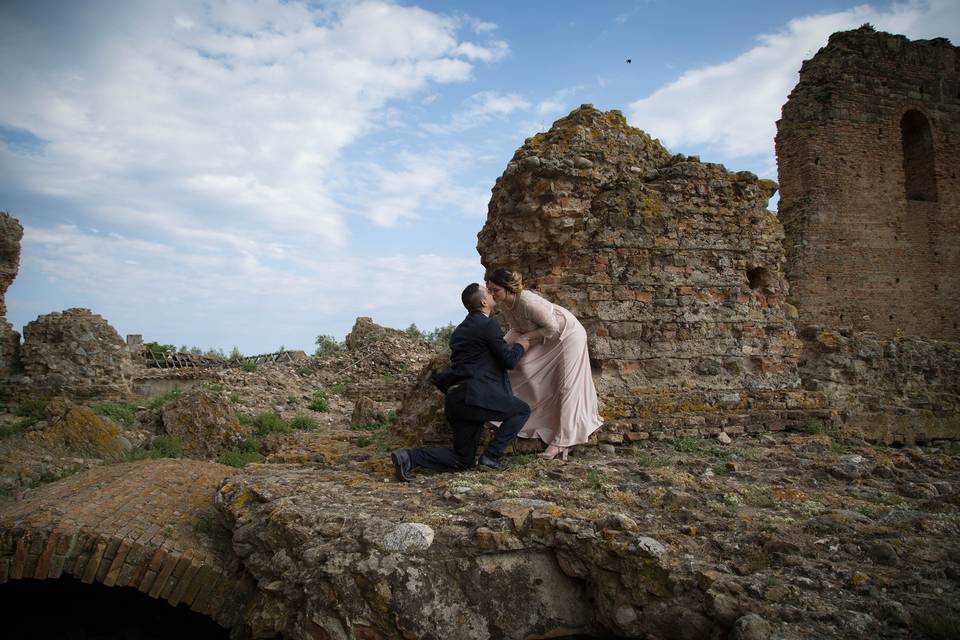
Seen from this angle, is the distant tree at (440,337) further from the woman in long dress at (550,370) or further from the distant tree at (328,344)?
the woman in long dress at (550,370)

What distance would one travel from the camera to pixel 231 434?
986 cm

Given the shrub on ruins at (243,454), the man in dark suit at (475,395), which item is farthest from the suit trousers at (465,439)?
the shrub on ruins at (243,454)

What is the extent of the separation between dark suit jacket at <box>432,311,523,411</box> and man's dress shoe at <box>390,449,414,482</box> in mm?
608

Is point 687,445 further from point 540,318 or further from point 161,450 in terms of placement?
point 161,450

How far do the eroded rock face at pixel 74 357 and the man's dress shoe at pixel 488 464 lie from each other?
42.3ft

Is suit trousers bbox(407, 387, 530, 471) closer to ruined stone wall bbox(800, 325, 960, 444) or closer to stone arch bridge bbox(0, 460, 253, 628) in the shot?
stone arch bridge bbox(0, 460, 253, 628)

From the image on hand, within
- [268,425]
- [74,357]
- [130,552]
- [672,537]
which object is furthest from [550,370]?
[74,357]

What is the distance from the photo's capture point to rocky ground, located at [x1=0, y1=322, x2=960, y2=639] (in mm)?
2428

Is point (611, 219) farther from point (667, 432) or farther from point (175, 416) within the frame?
point (175, 416)

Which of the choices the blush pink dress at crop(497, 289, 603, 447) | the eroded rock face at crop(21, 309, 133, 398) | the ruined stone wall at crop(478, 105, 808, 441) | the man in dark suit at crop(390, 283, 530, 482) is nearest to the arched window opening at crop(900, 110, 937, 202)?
the ruined stone wall at crop(478, 105, 808, 441)

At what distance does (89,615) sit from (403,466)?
116 inches

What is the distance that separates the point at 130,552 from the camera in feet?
12.7

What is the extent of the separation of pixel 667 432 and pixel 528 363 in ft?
4.85

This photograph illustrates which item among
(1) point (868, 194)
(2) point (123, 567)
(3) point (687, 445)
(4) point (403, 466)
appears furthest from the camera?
(1) point (868, 194)
